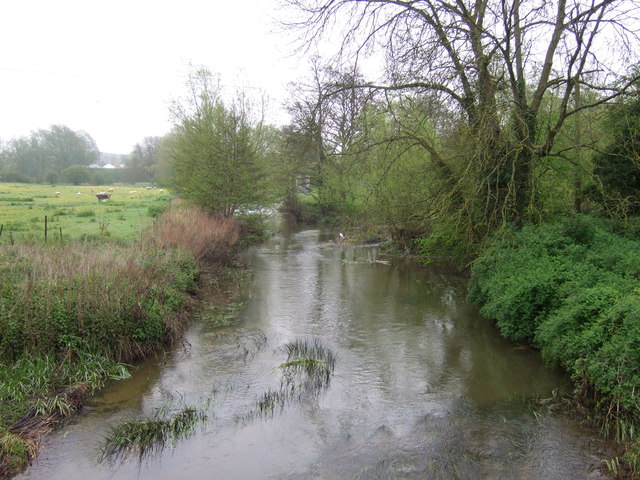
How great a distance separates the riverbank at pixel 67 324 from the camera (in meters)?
6.08

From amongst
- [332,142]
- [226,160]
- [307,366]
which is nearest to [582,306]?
[307,366]

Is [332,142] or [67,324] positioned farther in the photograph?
[332,142]

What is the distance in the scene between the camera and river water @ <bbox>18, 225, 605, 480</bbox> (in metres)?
5.19

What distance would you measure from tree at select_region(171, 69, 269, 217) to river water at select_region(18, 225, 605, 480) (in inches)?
422

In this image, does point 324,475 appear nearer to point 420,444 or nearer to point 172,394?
point 420,444

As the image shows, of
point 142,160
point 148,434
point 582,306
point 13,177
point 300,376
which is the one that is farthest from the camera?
point 142,160

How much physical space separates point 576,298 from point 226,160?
55.9 feet

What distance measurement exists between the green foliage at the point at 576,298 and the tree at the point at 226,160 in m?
13.5

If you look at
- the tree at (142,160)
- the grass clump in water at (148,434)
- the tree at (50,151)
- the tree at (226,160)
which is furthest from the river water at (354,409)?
the tree at (142,160)

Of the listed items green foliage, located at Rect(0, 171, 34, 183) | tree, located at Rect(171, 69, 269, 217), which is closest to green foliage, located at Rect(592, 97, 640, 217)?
tree, located at Rect(171, 69, 269, 217)

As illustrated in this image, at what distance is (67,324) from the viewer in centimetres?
769

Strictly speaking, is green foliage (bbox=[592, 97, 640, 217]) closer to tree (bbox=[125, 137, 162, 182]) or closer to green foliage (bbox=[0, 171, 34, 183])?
green foliage (bbox=[0, 171, 34, 183])

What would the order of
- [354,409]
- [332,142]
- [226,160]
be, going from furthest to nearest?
[332,142] → [226,160] → [354,409]

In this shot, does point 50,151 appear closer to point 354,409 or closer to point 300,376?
point 300,376
